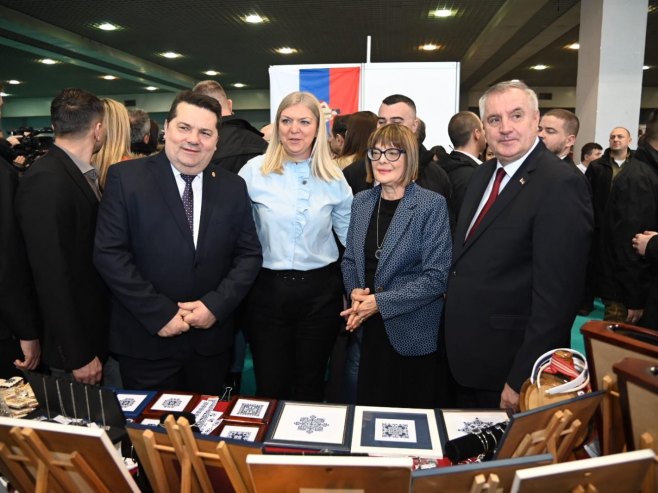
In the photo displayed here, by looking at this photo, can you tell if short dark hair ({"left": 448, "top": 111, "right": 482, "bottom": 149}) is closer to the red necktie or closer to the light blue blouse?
the light blue blouse

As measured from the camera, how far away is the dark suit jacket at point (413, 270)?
6.89ft

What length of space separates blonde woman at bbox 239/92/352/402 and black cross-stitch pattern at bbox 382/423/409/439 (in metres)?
0.86

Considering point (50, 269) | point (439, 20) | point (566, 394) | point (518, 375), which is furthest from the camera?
point (439, 20)

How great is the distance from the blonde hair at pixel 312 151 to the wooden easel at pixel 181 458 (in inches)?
55.0

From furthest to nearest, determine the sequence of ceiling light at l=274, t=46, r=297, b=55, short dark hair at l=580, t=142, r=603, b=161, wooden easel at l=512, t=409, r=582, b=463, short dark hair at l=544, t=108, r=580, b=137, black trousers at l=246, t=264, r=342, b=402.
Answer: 1. ceiling light at l=274, t=46, r=297, b=55
2. short dark hair at l=580, t=142, r=603, b=161
3. short dark hair at l=544, t=108, r=580, b=137
4. black trousers at l=246, t=264, r=342, b=402
5. wooden easel at l=512, t=409, r=582, b=463

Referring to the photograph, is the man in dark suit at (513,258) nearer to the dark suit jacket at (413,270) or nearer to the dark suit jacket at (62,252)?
the dark suit jacket at (413,270)

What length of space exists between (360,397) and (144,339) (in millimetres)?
974

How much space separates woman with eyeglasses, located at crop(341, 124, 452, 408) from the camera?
2.12 m

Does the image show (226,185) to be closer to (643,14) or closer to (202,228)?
(202,228)

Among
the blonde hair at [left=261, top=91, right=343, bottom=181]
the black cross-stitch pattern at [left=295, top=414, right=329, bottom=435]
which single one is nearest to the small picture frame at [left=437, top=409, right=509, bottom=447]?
the black cross-stitch pattern at [left=295, top=414, right=329, bottom=435]

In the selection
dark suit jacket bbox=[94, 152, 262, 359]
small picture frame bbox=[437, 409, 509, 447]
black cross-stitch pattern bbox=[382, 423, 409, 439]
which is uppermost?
dark suit jacket bbox=[94, 152, 262, 359]

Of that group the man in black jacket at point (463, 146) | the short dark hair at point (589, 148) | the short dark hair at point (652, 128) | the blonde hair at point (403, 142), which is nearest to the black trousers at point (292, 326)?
the blonde hair at point (403, 142)

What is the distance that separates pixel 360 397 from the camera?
232 cm

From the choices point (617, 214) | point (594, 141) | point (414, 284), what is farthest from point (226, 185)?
point (594, 141)
